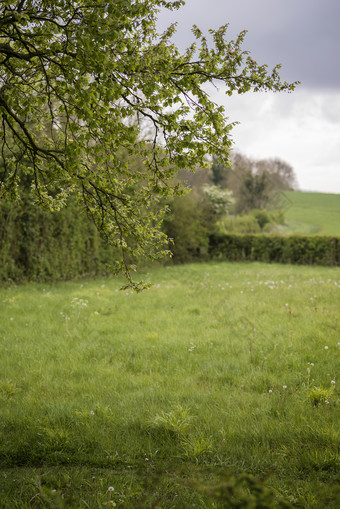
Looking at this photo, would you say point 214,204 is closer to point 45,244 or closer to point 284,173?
point 45,244

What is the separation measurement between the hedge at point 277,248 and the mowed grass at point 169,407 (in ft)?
48.4

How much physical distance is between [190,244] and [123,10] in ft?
67.4

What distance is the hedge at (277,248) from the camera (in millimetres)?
23219

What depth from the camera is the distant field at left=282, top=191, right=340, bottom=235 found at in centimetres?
4166

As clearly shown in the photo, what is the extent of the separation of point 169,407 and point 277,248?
21106mm

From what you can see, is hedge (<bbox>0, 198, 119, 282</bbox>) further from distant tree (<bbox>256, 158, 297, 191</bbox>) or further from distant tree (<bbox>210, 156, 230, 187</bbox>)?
distant tree (<bbox>256, 158, 297, 191</bbox>)

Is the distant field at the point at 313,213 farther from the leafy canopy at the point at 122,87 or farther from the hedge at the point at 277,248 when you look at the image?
the leafy canopy at the point at 122,87

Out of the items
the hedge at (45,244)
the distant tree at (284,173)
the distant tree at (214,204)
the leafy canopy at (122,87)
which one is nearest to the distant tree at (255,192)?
the distant tree at (214,204)

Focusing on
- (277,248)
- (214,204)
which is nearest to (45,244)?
(214,204)

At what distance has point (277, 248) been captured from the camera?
24.5 m

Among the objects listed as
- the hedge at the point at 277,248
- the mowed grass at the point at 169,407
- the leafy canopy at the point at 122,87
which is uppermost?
the leafy canopy at the point at 122,87

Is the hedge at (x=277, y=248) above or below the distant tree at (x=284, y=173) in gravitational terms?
below

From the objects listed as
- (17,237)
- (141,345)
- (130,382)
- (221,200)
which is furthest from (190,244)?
(130,382)

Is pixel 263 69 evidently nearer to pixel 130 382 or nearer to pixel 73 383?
pixel 130 382
